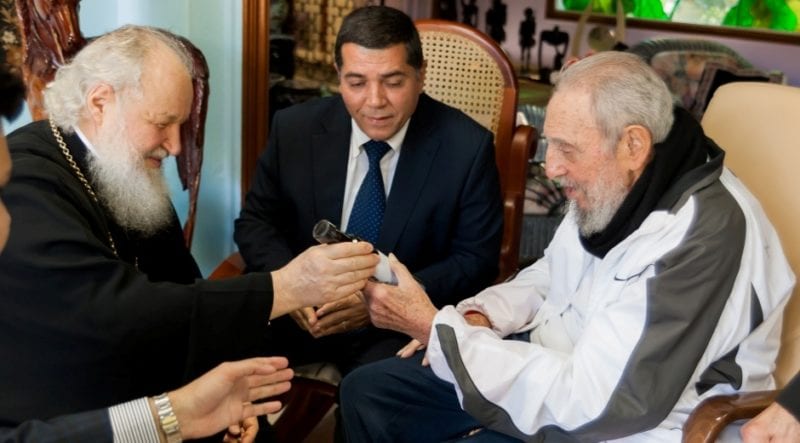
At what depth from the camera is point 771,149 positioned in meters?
2.39

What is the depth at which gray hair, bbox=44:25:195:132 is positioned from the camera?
80.4 inches

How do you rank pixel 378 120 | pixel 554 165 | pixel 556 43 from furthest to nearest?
pixel 556 43, pixel 378 120, pixel 554 165

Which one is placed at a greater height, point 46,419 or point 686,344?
point 686,344

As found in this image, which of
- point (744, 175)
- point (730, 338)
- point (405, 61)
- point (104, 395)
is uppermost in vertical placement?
point (405, 61)

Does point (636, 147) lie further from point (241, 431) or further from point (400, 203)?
point (241, 431)

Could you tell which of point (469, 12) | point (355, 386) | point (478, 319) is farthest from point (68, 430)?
point (469, 12)

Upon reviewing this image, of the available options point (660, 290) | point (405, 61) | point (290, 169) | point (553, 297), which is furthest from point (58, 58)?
point (660, 290)

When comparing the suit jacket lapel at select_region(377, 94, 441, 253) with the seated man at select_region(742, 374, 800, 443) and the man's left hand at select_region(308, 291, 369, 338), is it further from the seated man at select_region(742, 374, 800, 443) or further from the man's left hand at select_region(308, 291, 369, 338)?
the seated man at select_region(742, 374, 800, 443)

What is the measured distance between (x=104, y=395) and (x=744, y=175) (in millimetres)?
1558

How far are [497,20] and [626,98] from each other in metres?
4.61

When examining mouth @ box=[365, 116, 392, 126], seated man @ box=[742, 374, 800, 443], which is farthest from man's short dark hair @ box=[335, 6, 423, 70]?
seated man @ box=[742, 374, 800, 443]

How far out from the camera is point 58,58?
103 inches

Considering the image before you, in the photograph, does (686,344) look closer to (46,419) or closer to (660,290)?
(660,290)

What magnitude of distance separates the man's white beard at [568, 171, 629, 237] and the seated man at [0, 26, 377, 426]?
0.48 metres
